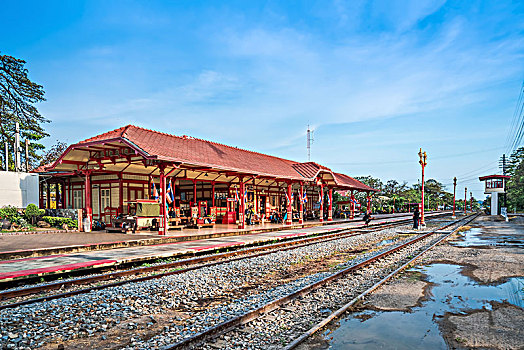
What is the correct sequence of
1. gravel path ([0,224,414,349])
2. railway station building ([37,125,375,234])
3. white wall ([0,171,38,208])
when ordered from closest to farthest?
1. gravel path ([0,224,414,349])
2. railway station building ([37,125,375,234])
3. white wall ([0,171,38,208])

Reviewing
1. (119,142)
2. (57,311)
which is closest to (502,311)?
(57,311)

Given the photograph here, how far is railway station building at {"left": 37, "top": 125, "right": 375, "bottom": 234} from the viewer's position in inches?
686

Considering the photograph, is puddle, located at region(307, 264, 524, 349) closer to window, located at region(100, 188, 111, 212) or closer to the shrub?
window, located at region(100, 188, 111, 212)

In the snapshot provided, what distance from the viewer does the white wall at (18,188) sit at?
21.5 metres

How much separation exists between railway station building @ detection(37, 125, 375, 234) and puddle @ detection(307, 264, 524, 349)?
1190 centimetres

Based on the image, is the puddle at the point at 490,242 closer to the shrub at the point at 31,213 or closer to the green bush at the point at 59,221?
the green bush at the point at 59,221

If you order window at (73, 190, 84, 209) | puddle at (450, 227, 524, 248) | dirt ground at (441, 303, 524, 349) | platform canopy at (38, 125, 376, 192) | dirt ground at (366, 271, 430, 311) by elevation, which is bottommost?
puddle at (450, 227, 524, 248)

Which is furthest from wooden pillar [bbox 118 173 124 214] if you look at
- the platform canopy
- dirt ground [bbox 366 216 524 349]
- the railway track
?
dirt ground [bbox 366 216 524 349]

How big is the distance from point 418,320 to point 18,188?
77.3ft

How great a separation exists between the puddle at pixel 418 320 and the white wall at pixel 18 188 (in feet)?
73.8

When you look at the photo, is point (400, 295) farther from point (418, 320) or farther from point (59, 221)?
point (59, 221)

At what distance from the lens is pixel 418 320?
5.67 meters

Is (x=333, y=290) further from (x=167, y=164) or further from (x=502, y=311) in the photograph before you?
(x=167, y=164)

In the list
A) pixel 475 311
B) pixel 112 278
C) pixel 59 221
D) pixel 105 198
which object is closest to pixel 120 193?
pixel 105 198
